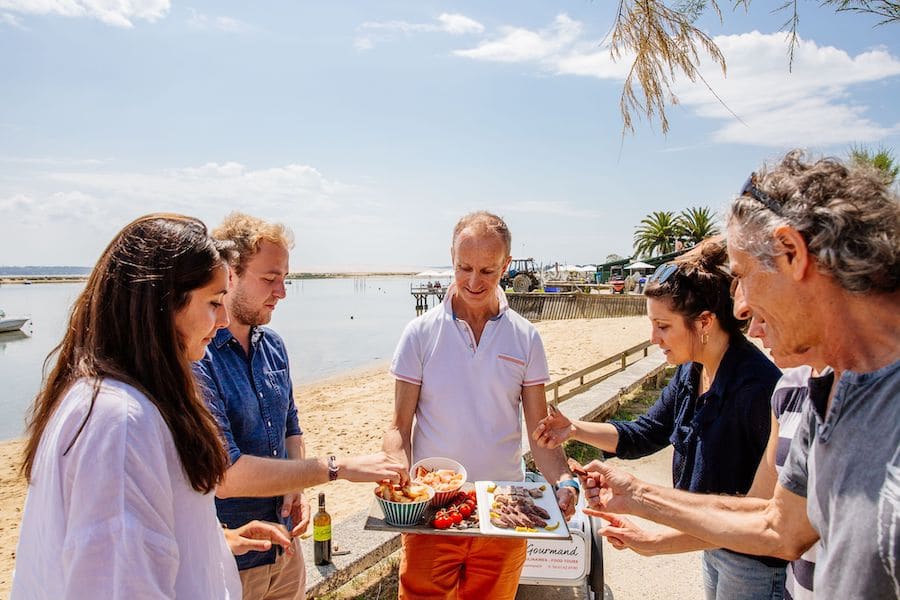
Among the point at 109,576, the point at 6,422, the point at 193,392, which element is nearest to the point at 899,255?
the point at 193,392

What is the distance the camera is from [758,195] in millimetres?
1348

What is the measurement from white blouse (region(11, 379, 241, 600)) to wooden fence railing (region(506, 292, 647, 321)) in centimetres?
3115

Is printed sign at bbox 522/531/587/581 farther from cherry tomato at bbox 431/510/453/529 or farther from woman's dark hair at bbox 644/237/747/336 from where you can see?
woman's dark hair at bbox 644/237/747/336

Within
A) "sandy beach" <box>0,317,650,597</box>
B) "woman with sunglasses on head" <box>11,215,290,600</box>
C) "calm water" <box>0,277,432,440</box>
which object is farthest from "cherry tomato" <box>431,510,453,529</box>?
"calm water" <box>0,277,432,440</box>

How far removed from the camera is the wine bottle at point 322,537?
10.6ft

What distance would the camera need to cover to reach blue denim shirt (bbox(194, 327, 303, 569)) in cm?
224

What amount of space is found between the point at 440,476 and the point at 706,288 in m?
1.58

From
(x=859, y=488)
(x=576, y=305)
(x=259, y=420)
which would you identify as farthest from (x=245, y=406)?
(x=576, y=305)

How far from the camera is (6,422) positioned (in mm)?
16391

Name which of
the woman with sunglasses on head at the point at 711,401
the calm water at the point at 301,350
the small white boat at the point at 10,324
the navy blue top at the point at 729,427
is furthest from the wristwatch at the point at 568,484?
the small white boat at the point at 10,324

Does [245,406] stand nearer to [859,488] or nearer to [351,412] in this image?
[859,488]

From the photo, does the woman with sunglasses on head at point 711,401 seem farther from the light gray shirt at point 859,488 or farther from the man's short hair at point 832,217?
the man's short hair at point 832,217

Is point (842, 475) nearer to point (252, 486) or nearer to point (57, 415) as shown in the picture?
point (57, 415)

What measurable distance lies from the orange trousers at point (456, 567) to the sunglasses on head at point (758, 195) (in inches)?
82.1
